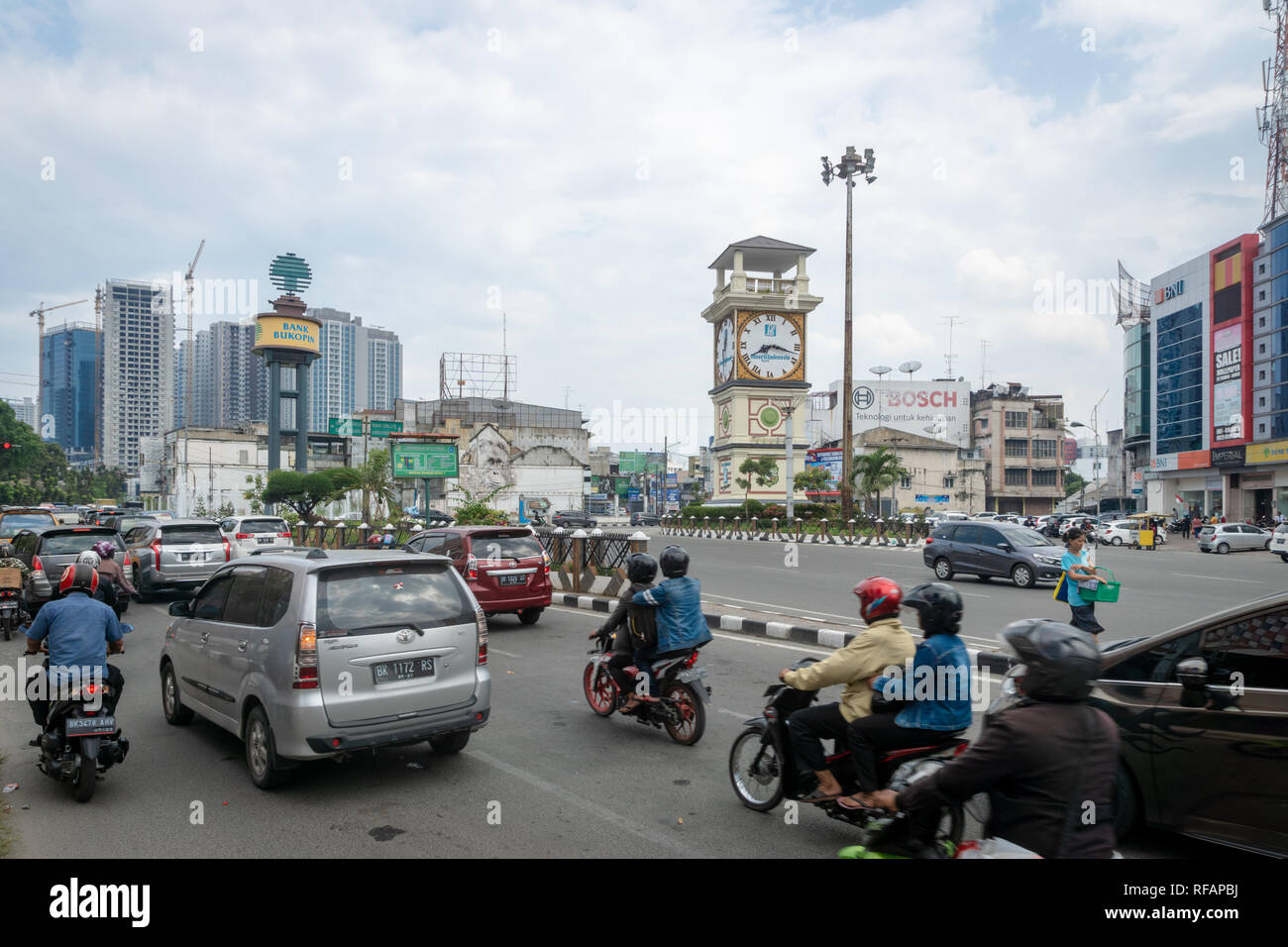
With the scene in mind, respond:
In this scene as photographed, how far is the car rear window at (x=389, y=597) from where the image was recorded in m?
5.82

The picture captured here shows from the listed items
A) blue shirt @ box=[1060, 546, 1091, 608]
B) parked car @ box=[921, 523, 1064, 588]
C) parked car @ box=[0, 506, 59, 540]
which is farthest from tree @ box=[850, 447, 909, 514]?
blue shirt @ box=[1060, 546, 1091, 608]

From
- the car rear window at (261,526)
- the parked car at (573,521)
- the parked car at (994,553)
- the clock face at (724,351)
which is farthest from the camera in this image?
the clock face at (724,351)

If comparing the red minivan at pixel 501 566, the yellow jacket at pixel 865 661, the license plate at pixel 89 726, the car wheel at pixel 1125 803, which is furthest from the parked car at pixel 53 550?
the car wheel at pixel 1125 803

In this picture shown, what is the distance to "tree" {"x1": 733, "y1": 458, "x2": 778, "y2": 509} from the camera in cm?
6038

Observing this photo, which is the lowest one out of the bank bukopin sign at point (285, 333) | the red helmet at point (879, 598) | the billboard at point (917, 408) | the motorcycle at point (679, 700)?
the motorcycle at point (679, 700)

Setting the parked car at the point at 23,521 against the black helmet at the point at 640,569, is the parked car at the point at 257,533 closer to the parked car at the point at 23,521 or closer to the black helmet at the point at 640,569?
the parked car at the point at 23,521

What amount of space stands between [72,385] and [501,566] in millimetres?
181148

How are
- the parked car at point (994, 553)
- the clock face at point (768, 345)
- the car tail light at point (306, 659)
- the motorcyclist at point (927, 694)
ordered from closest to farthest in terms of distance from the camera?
the motorcyclist at point (927, 694) → the car tail light at point (306, 659) → the parked car at point (994, 553) → the clock face at point (768, 345)

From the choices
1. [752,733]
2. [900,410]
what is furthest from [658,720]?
[900,410]

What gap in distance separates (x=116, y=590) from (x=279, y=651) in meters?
6.58

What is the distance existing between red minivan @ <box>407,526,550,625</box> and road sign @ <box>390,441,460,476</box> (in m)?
21.4

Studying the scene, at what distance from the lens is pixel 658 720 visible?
6984 millimetres

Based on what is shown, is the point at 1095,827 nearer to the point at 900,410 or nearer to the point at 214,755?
the point at 214,755

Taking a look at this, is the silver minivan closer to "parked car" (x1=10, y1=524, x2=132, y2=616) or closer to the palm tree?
"parked car" (x1=10, y1=524, x2=132, y2=616)
